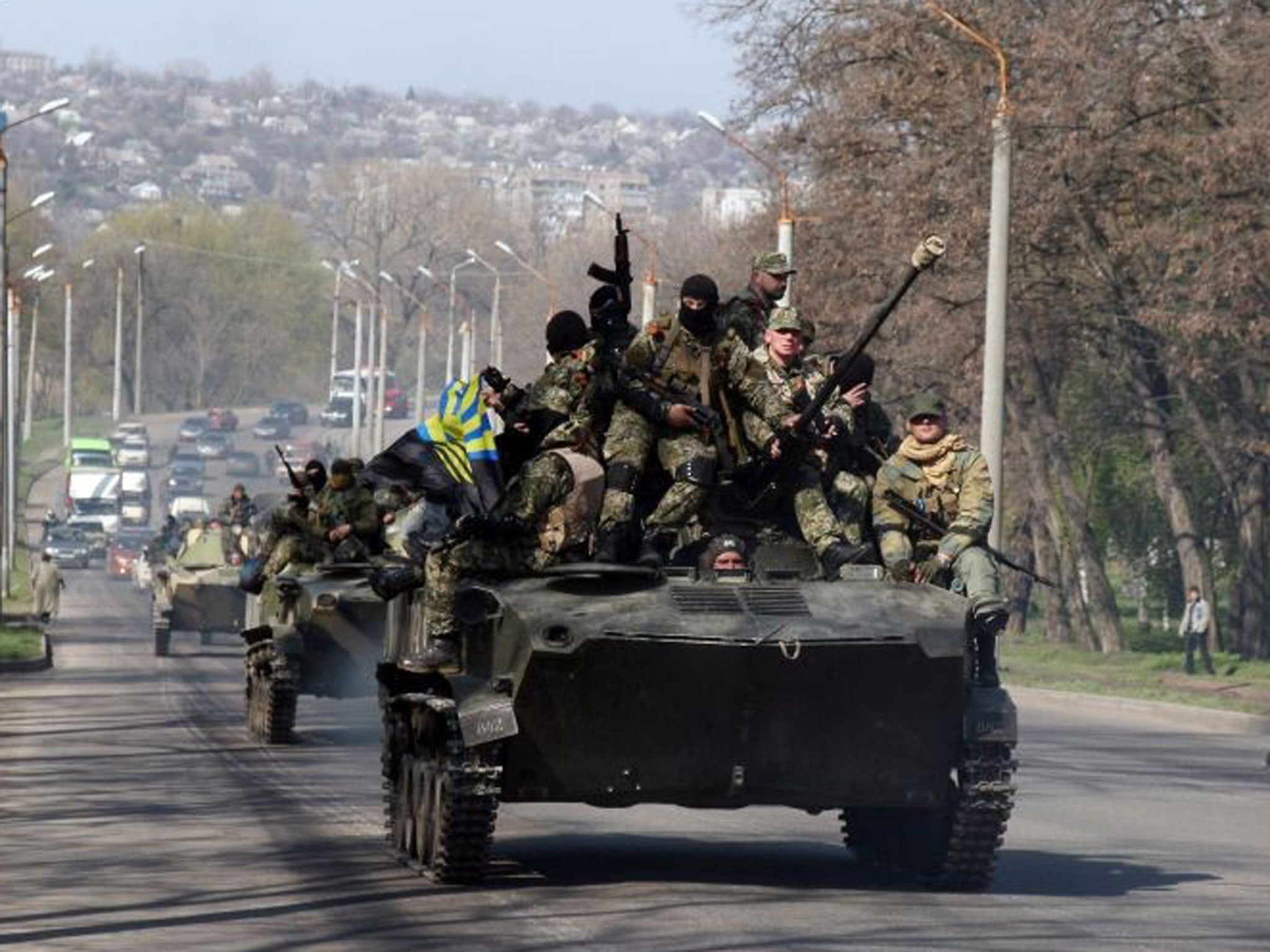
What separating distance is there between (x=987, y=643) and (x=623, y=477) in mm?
1864

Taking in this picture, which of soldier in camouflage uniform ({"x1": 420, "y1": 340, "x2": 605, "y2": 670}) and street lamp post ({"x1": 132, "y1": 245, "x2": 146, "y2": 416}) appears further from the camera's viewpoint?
street lamp post ({"x1": 132, "y1": 245, "x2": 146, "y2": 416})

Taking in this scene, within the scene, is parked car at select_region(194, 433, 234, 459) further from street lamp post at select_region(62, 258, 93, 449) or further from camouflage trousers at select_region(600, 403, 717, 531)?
camouflage trousers at select_region(600, 403, 717, 531)

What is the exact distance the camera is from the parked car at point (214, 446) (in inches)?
4926

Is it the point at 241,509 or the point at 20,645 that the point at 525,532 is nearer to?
the point at 20,645

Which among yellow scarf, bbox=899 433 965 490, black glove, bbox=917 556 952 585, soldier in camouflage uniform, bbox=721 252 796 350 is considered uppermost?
soldier in camouflage uniform, bbox=721 252 796 350

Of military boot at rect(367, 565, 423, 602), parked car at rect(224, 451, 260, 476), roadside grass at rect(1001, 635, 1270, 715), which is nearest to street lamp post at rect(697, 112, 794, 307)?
roadside grass at rect(1001, 635, 1270, 715)

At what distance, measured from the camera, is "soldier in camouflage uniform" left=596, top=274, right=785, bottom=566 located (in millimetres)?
14906

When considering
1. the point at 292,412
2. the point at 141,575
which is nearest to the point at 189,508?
the point at 141,575

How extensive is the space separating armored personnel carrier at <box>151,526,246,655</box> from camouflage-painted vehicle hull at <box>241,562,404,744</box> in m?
16.0

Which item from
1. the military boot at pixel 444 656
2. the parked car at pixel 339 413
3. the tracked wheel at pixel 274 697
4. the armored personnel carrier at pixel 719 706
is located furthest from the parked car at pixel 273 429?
the armored personnel carrier at pixel 719 706

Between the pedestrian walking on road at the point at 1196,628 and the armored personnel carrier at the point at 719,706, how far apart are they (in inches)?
1261

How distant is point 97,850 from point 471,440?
2.79 m

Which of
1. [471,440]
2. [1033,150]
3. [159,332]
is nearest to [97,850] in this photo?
[471,440]

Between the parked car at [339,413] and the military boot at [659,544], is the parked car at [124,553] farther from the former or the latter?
the military boot at [659,544]
